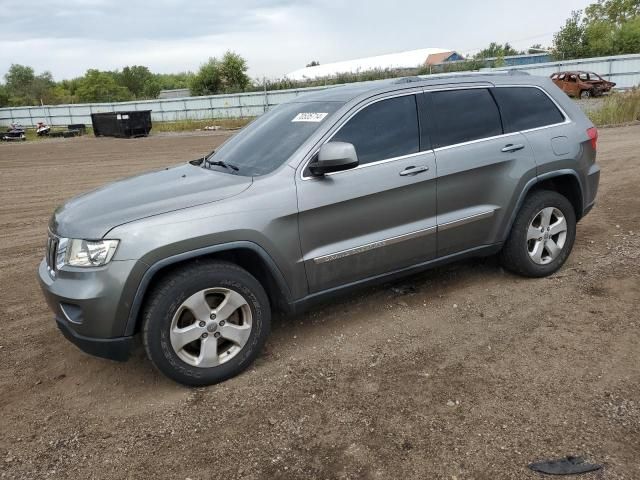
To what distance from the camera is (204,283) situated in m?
3.24

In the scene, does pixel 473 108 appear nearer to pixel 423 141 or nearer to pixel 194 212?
pixel 423 141

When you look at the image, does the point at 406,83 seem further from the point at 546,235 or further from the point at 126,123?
the point at 126,123

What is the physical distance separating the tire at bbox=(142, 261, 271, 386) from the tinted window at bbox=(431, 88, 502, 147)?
194 centimetres

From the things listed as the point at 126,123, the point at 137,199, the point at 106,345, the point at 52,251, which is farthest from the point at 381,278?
the point at 126,123

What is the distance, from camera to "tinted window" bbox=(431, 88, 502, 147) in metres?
4.19

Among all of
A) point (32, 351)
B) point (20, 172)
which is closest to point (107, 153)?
point (20, 172)

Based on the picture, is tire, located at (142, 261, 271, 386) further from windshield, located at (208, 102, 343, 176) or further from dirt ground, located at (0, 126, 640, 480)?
windshield, located at (208, 102, 343, 176)

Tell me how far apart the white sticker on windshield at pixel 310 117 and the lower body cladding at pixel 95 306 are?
5.54 ft

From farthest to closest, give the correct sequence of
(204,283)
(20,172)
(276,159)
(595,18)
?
(595,18) < (20,172) < (276,159) < (204,283)

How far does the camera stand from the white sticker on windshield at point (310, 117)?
3.88 metres

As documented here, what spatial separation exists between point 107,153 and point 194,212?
737 inches

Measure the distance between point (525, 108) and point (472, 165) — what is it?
923 millimetres

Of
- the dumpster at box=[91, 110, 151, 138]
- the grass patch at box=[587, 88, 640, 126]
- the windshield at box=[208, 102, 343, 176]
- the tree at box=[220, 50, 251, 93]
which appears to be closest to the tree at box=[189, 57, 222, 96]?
the tree at box=[220, 50, 251, 93]

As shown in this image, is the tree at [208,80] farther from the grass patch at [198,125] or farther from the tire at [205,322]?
the tire at [205,322]
